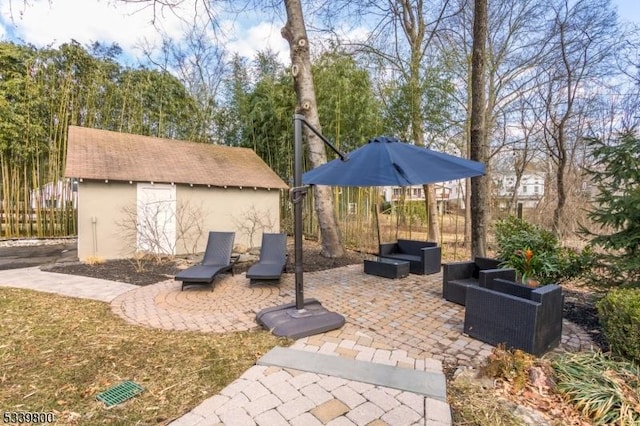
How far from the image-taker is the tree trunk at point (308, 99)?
714 centimetres

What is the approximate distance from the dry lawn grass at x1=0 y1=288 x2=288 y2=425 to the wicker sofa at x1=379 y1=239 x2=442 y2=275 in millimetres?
3680

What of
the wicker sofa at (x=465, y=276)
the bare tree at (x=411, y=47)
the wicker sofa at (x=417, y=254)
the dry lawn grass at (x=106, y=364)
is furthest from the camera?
the bare tree at (x=411, y=47)

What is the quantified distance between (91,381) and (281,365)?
1.49 m

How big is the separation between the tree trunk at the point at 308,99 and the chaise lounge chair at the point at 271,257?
1830mm

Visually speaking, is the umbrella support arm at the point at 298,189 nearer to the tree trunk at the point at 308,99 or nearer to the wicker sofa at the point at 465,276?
the wicker sofa at the point at 465,276

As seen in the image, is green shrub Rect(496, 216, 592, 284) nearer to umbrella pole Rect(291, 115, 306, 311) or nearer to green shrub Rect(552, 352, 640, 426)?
green shrub Rect(552, 352, 640, 426)

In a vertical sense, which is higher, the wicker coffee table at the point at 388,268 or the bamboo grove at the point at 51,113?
the bamboo grove at the point at 51,113

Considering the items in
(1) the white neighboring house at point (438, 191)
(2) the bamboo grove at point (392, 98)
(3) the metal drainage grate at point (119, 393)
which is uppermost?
(2) the bamboo grove at point (392, 98)

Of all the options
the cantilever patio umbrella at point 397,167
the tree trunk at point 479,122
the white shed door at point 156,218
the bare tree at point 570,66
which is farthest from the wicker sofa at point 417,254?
the white shed door at point 156,218

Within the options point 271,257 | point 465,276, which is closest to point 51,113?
point 271,257

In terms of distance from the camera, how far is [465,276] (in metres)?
4.84

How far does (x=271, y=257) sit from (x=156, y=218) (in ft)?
14.5

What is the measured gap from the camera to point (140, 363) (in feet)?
9.15

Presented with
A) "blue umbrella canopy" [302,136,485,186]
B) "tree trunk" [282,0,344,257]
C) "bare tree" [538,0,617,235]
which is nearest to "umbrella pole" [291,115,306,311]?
"blue umbrella canopy" [302,136,485,186]
